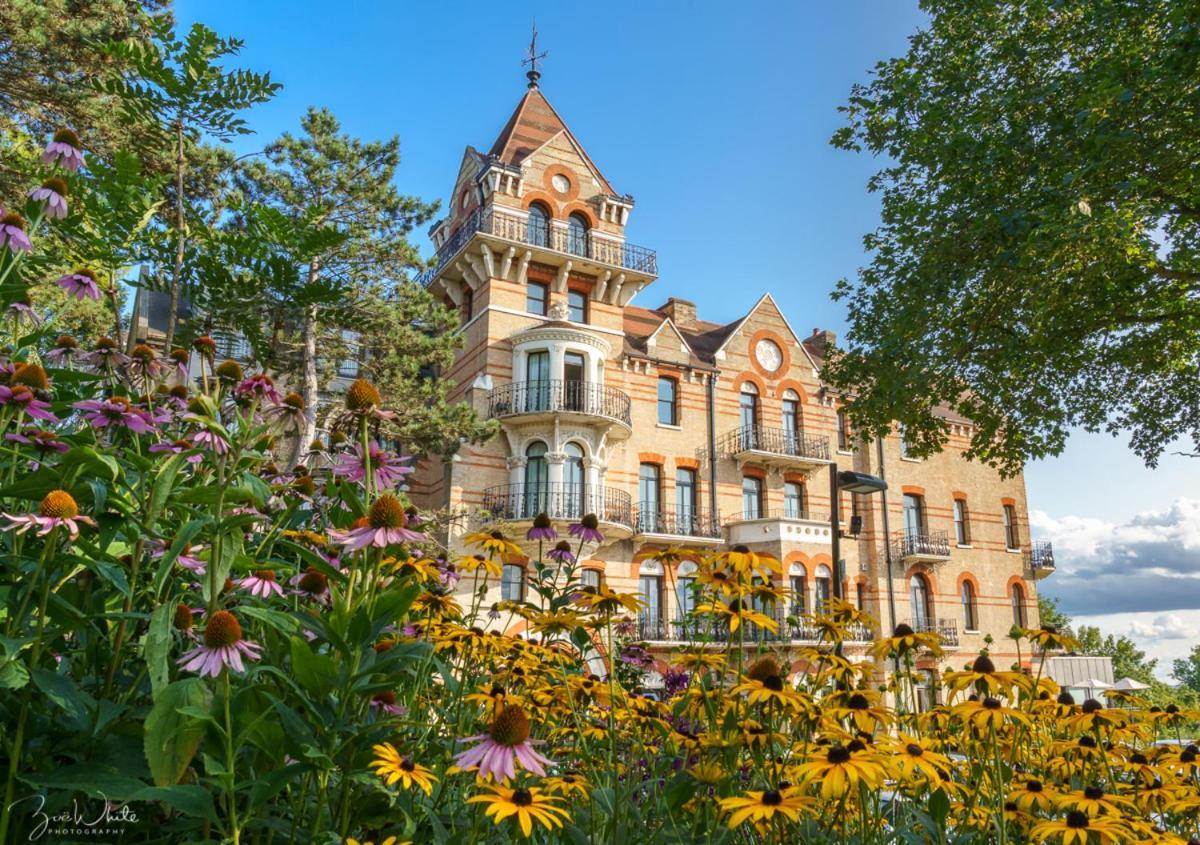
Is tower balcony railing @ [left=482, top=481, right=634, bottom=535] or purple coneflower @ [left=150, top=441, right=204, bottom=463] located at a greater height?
tower balcony railing @ [left=482, top=481, right=634, bottom=535]

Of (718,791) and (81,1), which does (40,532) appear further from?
(81,1)

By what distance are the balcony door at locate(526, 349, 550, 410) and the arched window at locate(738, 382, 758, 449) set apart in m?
7.71

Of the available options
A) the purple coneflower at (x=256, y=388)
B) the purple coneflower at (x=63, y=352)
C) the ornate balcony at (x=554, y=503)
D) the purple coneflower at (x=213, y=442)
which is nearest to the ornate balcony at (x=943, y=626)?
the ornate balcony at (x=554, y=503)

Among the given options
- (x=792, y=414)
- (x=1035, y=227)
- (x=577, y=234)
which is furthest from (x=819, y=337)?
(x=1035, y=227)

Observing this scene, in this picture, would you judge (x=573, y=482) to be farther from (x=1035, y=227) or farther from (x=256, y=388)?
(x=256, y=388)

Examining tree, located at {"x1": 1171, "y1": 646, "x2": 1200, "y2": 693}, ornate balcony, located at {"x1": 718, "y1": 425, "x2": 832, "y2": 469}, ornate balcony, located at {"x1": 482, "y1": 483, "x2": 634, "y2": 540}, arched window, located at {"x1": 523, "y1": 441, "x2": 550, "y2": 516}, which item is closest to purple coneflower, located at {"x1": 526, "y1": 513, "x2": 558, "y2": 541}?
ornate balcony, located at {"x1": 482, "y1": 483, "x2": 634, "y2": 540}

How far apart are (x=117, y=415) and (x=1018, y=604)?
119 ft

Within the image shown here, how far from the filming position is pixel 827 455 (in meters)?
29.2

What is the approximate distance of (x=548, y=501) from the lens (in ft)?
77.9

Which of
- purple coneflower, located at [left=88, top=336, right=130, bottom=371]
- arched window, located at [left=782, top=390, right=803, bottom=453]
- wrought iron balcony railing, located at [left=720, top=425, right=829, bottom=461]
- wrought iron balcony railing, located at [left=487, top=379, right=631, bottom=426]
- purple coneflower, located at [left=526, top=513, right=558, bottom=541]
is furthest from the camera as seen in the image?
arched window, located at [left=782, top=390, right=803, bottom=453]

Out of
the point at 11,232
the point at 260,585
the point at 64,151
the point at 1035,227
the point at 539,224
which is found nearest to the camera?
the point at 260,585

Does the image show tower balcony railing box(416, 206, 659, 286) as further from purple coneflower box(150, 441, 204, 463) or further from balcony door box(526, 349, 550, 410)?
purple coneflower box(150, 441, 204, 463)

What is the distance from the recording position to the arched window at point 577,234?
26375 mm

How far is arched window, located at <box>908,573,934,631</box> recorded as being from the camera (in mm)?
30281
